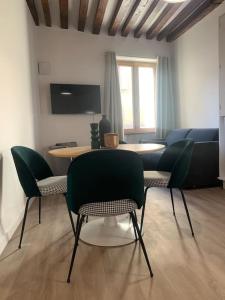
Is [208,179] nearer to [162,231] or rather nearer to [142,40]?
[162,231]

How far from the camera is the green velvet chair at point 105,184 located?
1.33 m

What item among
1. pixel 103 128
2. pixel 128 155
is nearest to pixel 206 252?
pixel 128 155

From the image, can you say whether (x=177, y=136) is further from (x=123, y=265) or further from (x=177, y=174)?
(x=123, y=265)

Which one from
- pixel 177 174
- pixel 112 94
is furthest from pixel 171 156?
pixel 112 94

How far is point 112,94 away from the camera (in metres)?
4.42

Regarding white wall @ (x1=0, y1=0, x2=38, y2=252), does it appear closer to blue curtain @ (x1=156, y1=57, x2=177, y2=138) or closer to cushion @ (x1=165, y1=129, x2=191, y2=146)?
cushion @ (x1=165, y1=129, x2=191, y2=146)

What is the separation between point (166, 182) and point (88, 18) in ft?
11.4

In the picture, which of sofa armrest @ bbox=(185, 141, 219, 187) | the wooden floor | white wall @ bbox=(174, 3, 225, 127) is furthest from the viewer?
white wall @ bbox=(174, 3, 225, 127)

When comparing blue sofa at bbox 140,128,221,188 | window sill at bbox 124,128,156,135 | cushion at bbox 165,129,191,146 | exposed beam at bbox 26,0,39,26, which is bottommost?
blue sofa at bbox 140,128,221,188

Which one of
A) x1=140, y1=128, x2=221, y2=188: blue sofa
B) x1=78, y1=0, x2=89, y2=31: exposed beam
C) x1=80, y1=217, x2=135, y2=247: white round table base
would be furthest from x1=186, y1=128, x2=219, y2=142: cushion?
x1=78, y1=0, x2=89, y2=31: exposed beam

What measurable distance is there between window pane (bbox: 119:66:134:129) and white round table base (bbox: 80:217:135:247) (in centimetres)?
295

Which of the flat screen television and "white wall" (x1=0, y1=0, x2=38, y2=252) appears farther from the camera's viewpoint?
the flat screen television

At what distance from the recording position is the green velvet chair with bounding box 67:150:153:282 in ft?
4.35

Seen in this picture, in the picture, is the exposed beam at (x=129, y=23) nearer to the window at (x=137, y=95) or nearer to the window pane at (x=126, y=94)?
the window at (x=137, y=95)
